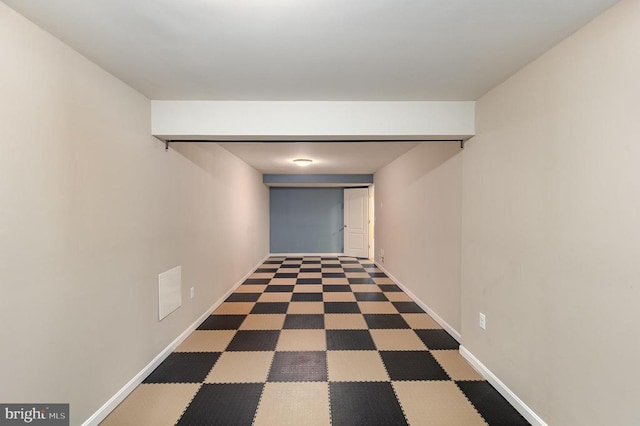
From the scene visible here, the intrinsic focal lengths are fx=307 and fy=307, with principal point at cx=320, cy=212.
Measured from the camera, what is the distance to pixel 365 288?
17.0ft

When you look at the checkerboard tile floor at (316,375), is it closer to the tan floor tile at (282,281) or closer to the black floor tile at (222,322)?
the black floor tile at (222,322)

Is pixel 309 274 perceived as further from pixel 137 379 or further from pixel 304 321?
pixel 137 379

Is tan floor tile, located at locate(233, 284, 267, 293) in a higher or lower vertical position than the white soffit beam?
lower

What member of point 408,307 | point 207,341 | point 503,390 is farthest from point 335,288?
point 503,390

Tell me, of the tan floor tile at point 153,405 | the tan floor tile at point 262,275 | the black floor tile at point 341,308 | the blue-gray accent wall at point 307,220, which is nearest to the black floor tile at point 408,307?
the black floor tile at point 341,308

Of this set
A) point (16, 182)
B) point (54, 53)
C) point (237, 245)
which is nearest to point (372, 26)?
point (54, 53)

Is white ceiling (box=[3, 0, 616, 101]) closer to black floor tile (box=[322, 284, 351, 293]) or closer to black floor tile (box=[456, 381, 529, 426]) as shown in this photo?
black floor tile (box=[456, 381, 529, 426])

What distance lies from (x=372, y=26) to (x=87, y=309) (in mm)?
2276

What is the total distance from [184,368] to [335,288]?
2.93 m

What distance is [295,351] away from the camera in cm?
291

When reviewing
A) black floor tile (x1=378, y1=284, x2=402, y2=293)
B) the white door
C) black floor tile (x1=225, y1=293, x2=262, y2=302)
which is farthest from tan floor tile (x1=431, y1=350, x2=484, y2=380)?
the white door

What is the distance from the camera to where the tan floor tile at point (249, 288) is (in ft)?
16.5

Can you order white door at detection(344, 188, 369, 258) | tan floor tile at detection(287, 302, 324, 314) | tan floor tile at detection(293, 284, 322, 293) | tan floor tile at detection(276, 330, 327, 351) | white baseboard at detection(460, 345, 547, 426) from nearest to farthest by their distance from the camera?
white baseboard at detection(460, 345, 547, 426) → tan floor tile at detection(276, 330, 327, 351) → tan floor tile at detection(287, 302, 324, 314) → tan floor tile at detection(293, 284, 322, 293) → white door at detection(344, 188, 369, 258)

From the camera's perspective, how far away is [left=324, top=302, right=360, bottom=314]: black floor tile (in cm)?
402
